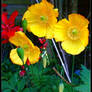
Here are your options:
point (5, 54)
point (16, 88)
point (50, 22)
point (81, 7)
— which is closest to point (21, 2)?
point (81, 7)

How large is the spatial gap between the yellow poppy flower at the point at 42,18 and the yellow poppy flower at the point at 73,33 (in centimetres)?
3

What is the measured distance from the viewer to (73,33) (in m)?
0.78

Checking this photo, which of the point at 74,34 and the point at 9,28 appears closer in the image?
the point at 74,34

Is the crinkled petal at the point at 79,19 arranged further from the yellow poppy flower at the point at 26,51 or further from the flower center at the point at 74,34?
the yellow poppy flower at the point at 26,51

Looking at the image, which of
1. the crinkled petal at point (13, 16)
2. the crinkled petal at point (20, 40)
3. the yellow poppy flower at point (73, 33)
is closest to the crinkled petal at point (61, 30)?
the yellow poppy flower at point (73, 33)

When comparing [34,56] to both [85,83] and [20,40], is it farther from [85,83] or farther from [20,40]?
[85,83]

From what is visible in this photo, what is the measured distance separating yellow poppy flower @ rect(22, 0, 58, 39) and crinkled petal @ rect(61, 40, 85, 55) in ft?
0.17

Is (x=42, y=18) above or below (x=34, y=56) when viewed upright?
above

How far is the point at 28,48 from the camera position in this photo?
2.82ft

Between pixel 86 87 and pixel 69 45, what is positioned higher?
pixel 69 45

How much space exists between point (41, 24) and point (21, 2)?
2477 millimetres

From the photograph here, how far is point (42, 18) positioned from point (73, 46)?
14cm

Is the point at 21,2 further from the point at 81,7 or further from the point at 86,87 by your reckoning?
the point at 86,87

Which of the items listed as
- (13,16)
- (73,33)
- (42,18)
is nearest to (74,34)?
(73,33)
